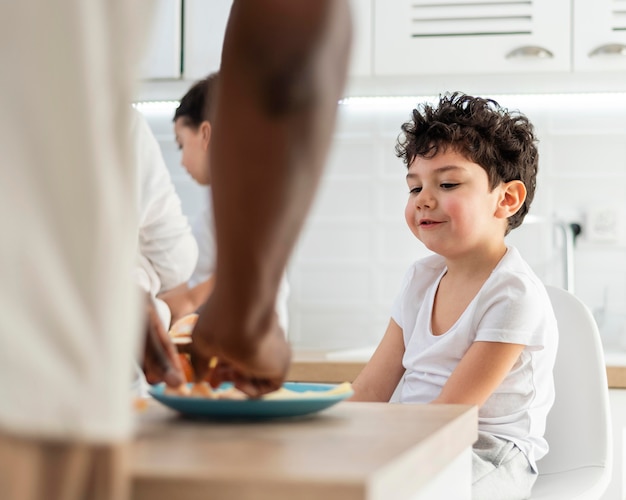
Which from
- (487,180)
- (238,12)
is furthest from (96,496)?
(487,180)

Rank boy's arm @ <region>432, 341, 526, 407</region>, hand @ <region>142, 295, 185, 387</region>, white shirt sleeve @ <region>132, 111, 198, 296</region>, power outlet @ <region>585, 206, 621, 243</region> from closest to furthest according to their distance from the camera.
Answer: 1. hand @ <region>142, 295, 185, 387</region>
2. boy's arm @ <region>432, 341, 526, 407</region>
3. white shirt sleeve @ <region>132, 111, 198, 296</region>
4. power outlet @ <region>585, 206, 621, 243</region>

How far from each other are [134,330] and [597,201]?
2.53m

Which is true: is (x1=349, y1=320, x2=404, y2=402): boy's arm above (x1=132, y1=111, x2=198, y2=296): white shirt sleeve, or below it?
below

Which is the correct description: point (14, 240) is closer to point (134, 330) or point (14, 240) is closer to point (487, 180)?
point (134, 330)

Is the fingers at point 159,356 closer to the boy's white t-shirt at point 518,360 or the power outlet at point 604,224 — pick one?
the boy's white t-shirt at point 518,360

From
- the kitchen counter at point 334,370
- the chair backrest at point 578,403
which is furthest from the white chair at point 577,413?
the kitchen counter at point 334,370

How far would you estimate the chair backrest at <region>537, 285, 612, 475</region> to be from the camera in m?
1.58

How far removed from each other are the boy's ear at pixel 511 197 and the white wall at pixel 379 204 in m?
1.01

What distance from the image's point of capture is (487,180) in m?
1.78

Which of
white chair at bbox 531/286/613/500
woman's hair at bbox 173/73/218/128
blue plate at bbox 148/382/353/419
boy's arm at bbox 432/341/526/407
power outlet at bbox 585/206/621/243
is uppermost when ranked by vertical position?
woman's hair at bbox 173/73/218/128

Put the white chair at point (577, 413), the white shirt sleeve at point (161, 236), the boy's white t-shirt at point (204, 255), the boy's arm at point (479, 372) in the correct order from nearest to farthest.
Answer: the boy's arm at point (479, 372), the white chair at point (577, 413), the white shirt sleeve at point (161, 236), the boy's white t-shirt at point (204, 255)

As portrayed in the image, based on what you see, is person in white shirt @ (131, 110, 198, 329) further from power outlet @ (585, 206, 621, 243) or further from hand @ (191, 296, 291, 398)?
power outlet @ (585, 206, 621, 243)

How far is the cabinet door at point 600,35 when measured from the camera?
2488 millimetres

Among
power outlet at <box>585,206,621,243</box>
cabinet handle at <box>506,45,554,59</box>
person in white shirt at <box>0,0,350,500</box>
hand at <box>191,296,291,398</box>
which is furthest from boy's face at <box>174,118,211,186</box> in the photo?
person in white shirt at <box>0,0,350,500</box>
